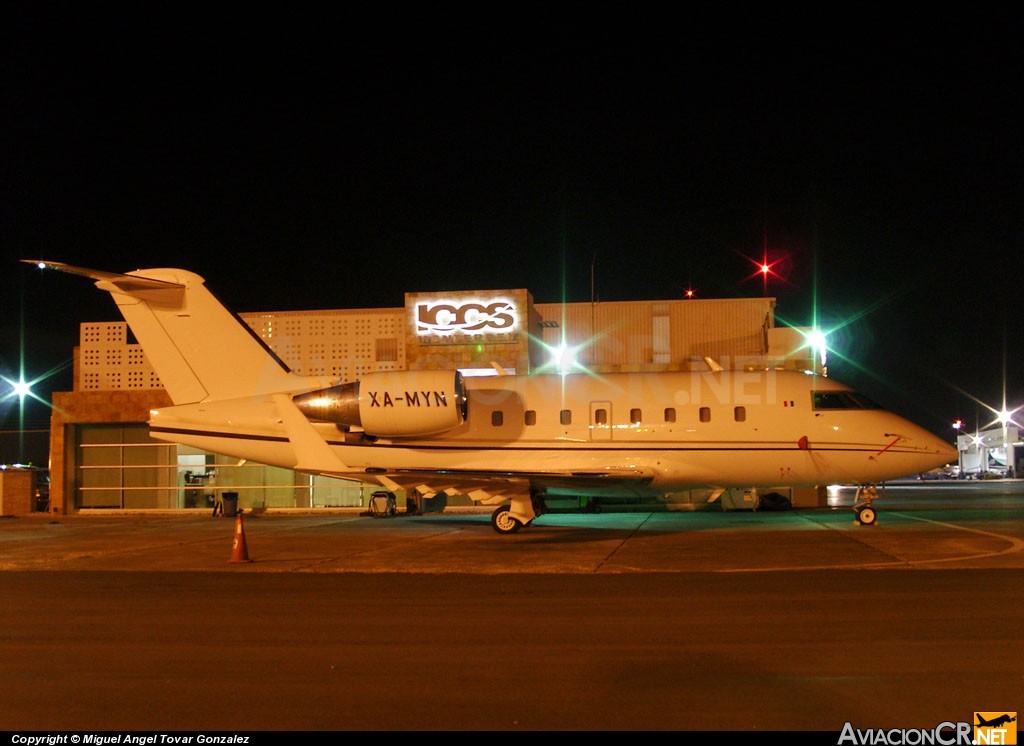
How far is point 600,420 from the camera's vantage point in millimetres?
19672

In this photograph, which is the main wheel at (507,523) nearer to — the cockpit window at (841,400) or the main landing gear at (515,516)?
the main landing gear at (515,516)

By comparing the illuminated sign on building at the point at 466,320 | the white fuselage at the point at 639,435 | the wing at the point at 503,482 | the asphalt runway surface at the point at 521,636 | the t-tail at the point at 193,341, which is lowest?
the asphalt runway surface at the point at 521,636

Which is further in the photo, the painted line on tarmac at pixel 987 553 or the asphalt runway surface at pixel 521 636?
the painted line on tarmac at pixel 987 553

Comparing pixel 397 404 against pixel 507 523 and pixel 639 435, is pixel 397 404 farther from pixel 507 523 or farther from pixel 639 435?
pixel 639 435

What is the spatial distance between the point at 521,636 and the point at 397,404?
1115 cm

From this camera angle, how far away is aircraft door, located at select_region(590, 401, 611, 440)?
19.6 m

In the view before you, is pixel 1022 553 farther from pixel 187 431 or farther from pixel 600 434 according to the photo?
pixel 187 431

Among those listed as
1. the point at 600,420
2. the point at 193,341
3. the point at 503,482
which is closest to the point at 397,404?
the point at 503,482

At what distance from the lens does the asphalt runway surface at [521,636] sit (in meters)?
6.04

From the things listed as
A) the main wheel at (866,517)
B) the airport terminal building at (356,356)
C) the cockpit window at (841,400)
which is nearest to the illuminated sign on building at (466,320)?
the airport terminal building at (356,356)

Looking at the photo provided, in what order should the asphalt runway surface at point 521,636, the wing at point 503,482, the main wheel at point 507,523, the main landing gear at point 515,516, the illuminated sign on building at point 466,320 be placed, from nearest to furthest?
Answer: the asphalt runway surface at point 521,636 < the wing at point 503,482 < the main landing gear at point 515,516 < the main wheel at point 507,523 < the illuminated sign on building at point 466,320

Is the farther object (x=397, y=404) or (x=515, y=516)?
(x=397, y=404)

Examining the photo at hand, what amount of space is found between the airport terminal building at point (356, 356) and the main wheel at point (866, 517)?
10392 mm

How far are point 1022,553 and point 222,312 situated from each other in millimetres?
15735
